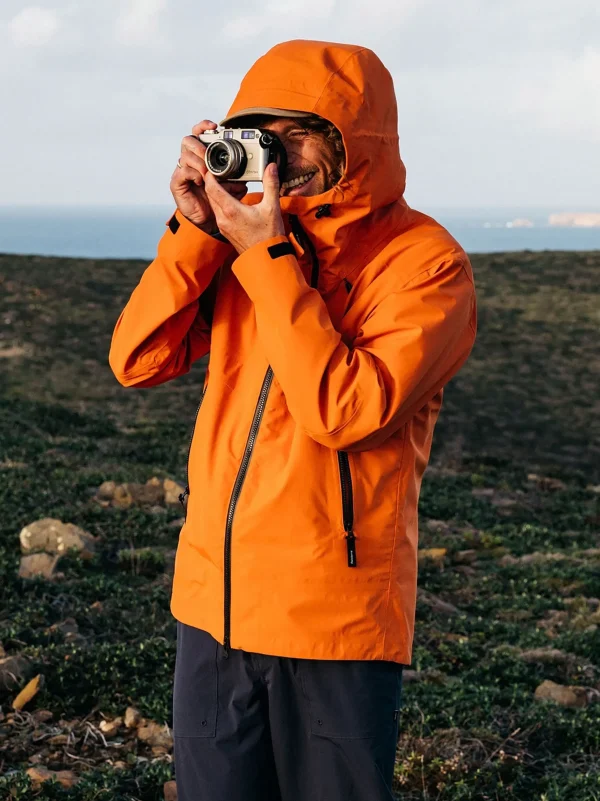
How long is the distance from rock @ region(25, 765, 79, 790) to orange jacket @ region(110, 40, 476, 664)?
87.0 inches

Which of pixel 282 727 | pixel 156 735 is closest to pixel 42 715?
pixel 156 735

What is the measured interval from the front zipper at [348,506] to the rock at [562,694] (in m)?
3.92

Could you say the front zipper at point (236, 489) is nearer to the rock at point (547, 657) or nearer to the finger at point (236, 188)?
the finger at point (236, 188)

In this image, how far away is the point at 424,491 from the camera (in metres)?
12.1

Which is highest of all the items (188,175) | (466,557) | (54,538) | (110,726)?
(188,175)

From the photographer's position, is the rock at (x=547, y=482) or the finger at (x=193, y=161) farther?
the rock at (x=547, y=482)

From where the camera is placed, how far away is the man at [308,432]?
95.0 inches

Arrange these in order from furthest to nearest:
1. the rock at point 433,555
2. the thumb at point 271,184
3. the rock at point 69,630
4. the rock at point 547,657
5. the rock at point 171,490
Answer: the rock at point 171,490, the rock at point 433,555, the rock at point 547,657, the rock at point 69,630, the thumb at point 271,184

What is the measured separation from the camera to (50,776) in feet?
14.5

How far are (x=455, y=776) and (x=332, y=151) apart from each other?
3.31 metres

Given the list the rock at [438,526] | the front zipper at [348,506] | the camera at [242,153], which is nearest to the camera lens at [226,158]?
the camera at [242,153]

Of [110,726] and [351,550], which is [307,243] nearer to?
[351,550]

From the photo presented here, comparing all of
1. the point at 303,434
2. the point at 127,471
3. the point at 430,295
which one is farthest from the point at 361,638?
the point at 127,471

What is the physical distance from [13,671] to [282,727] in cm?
335
